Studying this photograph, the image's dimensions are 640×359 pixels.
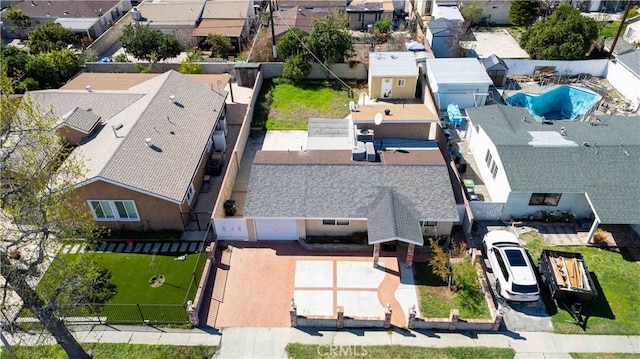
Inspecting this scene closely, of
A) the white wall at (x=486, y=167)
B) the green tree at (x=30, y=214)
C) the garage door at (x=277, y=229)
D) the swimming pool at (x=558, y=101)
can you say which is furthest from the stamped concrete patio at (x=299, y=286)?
the swimming pool at (x=558, y=101)

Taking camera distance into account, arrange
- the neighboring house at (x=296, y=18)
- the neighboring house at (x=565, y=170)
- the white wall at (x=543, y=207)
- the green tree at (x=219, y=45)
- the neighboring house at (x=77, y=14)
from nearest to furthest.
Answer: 1. the neighboring house at (x=565, y=170)
2. the white wall at (x=543, y=207)
3. the green tree at (x=219, y=45)
4. the neighboring house at (x=296, y=18)
5. the neighboring house at (x=77, y=14)

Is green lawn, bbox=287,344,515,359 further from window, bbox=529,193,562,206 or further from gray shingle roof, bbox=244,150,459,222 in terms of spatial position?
window, bbox=529,193,562,206

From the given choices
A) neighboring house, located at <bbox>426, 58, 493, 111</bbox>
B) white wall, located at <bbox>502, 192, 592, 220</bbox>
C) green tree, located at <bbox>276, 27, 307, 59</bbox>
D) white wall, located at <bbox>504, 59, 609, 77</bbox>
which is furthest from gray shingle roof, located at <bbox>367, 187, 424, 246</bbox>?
white wall, located at <bbox>504, 59, 609, 77</bbox>

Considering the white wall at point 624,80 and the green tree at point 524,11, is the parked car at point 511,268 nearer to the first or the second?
the white wall at point 624,80

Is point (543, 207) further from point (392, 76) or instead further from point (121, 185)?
point (121, 185)

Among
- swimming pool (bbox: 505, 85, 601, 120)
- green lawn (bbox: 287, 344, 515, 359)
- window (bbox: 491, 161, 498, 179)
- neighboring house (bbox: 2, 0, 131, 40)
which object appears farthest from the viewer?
neighboring house (bbox: 2, 0, 131, 40)

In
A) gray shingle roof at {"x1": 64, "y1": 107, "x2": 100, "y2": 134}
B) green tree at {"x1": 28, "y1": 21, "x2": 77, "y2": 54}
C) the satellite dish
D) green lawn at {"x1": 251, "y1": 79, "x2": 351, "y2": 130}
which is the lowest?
green lawn at {"x1": 251, "y1": 79, "x2": 351, "y2": 130}

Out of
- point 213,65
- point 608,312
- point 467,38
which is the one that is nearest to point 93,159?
point 213,65
